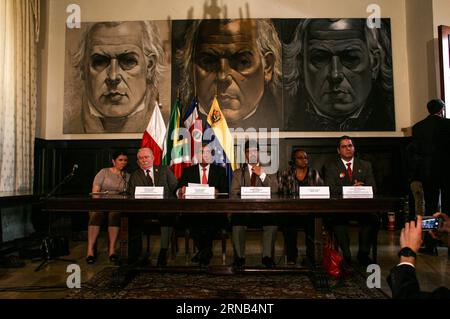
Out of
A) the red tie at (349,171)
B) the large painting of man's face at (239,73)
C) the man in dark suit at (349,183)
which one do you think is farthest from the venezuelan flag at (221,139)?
the red tie at (349,171)

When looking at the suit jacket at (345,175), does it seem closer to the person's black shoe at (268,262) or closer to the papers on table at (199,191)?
the person's black shoe at (268,262)

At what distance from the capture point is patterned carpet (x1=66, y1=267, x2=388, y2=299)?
281 cm

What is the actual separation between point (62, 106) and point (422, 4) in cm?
638

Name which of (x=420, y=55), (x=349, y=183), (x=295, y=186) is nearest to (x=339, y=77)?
(x=420, y=55)

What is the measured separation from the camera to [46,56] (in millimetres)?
6363

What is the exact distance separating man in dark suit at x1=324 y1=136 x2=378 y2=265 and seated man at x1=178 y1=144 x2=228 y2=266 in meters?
1.22

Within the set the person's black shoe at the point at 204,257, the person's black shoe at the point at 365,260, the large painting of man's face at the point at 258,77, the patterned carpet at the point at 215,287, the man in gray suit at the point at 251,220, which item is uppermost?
the large painting of man's face at the point at 258,77

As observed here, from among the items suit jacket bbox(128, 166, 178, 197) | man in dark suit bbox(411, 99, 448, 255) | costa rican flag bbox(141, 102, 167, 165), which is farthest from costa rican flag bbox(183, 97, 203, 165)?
man in dark suit bbox(411, 99, 448, 255)

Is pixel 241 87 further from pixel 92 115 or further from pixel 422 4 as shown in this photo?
pixel 422 4

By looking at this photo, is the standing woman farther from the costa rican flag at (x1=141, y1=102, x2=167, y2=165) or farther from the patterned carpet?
the costa rican flag at (x1=141, y1=102, x2=167, y2=165)

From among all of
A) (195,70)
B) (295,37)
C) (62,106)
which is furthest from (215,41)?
(62,106)

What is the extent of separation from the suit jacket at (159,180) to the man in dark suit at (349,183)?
5.79 ft

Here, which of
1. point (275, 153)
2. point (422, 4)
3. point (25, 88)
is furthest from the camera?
point (275, 153)

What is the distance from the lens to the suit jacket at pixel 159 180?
3.89 metres
